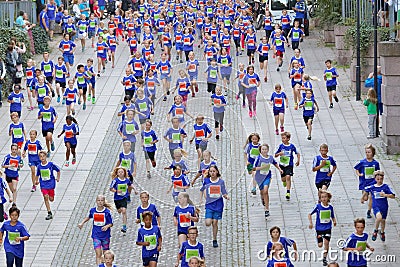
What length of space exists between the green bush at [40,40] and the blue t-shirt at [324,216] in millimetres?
22847

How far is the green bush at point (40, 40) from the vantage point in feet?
127

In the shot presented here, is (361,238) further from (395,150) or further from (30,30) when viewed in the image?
(30,30)

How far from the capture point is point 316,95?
31.2 metres

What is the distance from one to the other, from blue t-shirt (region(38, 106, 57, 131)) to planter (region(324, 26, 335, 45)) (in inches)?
653

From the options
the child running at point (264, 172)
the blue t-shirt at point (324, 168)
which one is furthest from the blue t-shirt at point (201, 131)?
the blue t-shirt at point (324, 168)

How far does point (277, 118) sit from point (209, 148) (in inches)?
84.1

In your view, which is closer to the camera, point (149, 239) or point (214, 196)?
point (149, 239)

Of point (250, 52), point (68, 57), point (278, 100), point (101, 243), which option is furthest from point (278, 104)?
point (68, 57)

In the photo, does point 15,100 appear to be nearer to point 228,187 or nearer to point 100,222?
point 228,187

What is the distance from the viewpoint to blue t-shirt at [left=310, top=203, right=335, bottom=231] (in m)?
17.6

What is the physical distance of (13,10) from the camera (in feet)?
126

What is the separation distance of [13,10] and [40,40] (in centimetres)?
149

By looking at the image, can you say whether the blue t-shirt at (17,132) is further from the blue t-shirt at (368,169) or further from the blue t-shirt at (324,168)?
the blue t-shirt at (368,169)

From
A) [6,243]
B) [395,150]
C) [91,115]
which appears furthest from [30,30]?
[6,243]
